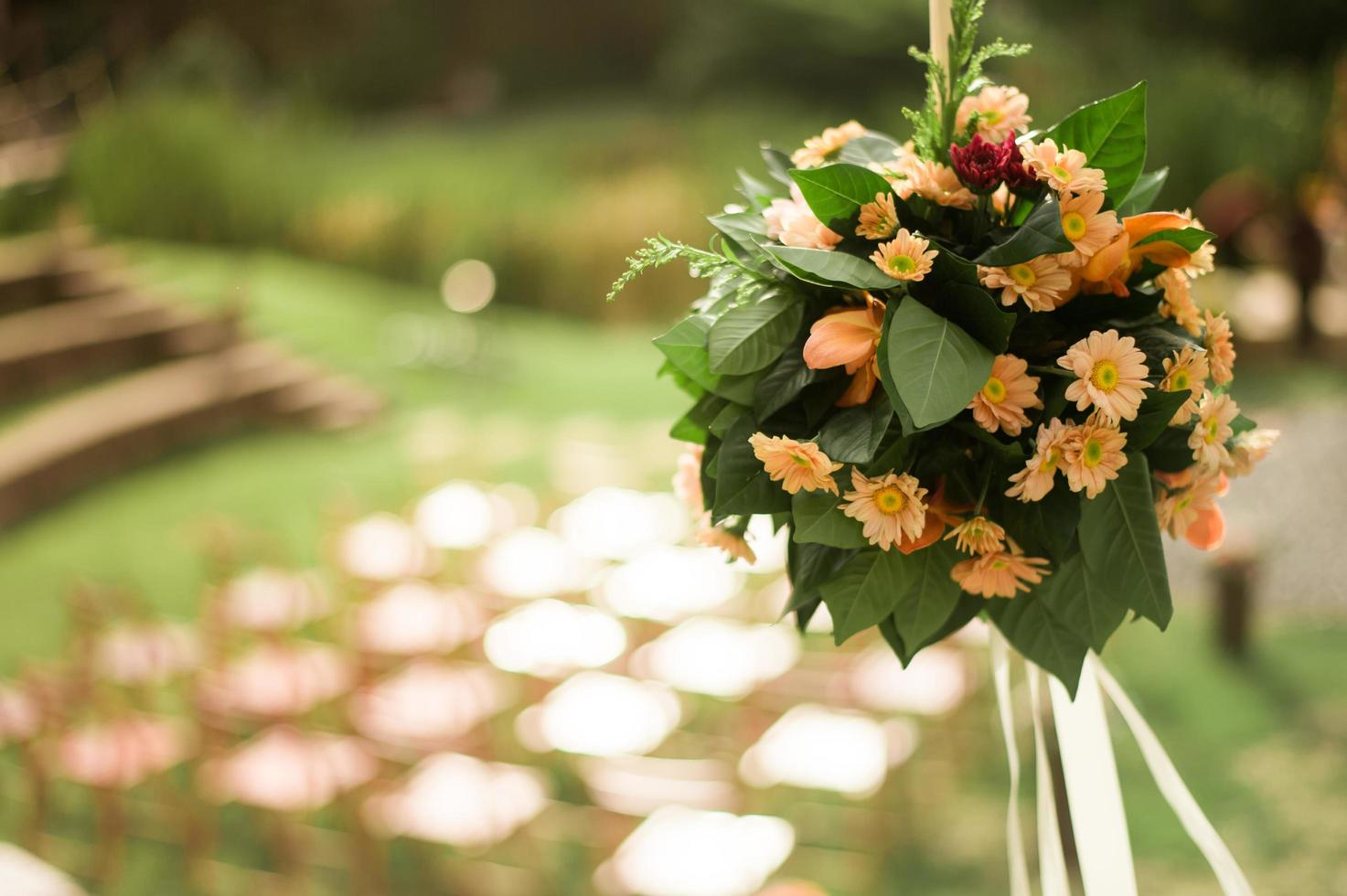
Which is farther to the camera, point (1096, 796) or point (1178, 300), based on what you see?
point (1096, 796)

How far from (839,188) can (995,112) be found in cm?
20

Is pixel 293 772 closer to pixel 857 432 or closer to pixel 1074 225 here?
pixel 857 432

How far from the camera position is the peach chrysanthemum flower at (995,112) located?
1138mm

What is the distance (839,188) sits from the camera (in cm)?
106

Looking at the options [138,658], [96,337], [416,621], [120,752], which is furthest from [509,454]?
[120,752]

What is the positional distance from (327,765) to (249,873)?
0.64 meters

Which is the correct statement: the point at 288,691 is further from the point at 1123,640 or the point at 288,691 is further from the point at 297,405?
the point at 297,405

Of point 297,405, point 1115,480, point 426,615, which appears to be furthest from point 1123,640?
point 297,405

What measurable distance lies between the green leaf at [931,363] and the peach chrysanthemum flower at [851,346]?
0.13 ft

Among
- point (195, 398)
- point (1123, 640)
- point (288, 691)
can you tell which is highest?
point (195, 398)

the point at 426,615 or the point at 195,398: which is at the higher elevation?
the point at 195,398

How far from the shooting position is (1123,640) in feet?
15.5

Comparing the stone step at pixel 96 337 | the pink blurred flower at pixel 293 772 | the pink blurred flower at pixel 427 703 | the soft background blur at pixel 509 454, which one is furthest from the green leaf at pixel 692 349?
the stone step at pixel 96 337

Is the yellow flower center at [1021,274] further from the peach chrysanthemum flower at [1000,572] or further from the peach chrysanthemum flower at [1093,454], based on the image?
the peach chrysanthemum flower at [1000,572]
